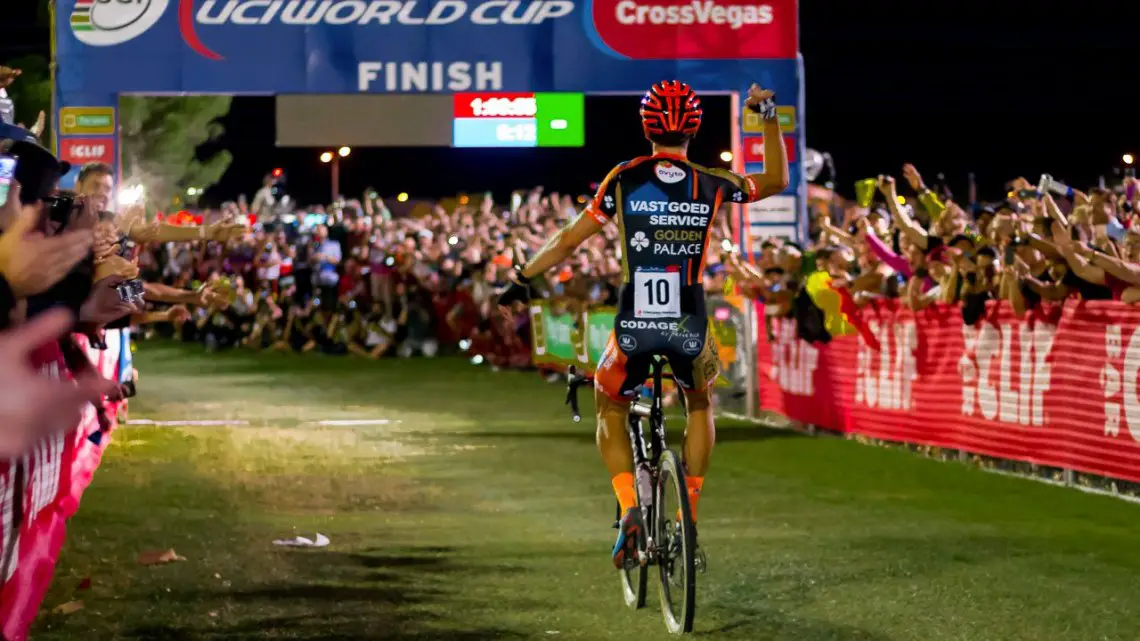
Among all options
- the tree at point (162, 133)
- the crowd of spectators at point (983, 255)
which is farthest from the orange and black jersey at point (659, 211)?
the tree at point (162, 133)

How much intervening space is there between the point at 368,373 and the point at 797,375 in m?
10.9

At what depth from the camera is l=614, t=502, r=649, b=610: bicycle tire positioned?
7672 millimetres

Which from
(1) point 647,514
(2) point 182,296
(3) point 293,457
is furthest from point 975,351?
(1) point 647,514

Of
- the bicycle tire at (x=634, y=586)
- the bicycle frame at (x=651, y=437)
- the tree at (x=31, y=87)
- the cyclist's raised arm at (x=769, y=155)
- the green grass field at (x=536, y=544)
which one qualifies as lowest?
the green grass field at (x=536, y=544)

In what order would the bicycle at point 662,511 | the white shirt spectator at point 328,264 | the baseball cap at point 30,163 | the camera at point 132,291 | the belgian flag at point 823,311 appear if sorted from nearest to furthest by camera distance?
the baseball cap at point 30,163
the bicycle at point 662,511
the camera at point 132,291
the belgian flag at point 823,311
the white shirt spectator at point 328,264

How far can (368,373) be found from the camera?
27.9 meters

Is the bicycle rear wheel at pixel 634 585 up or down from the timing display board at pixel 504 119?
down

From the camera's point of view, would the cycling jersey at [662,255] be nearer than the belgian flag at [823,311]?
Yes

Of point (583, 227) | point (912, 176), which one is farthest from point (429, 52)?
point (583, 227)

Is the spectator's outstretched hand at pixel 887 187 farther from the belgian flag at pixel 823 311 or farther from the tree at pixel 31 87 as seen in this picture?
the tree at pixel 31 87

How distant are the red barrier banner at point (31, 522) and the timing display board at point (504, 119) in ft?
43.8

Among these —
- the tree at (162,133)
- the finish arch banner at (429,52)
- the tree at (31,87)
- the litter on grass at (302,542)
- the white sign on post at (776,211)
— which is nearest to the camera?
the litter on grass at (302,542)

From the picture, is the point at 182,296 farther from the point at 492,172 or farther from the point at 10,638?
the point at 492,172

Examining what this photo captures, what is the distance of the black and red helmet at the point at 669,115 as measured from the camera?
288 inches
